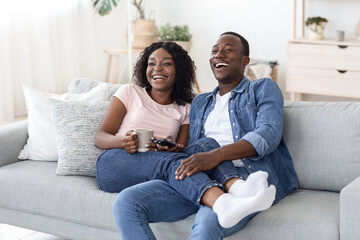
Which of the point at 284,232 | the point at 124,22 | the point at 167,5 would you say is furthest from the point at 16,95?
the point at 284,232

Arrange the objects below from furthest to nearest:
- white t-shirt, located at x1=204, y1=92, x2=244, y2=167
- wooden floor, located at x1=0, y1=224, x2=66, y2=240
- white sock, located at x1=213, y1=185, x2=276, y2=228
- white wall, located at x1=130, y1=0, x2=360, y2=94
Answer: white wall, located at x1=130, y1=0, x2=360, y2=94 → wooden floor, located at x1=0, y1=224, x2=66, y2=240 → white t-shirt, located at x1=204, y1=92, x2=244, y2=167 → white sock, located at x1=213, y1=185, x2=276, y2=228

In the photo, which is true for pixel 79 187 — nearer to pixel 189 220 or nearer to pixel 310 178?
pixel 189 220

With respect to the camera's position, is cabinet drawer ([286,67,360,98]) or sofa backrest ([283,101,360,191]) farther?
cabinet drawer ([286,67,360,98])

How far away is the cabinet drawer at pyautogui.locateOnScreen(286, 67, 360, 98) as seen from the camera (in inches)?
186

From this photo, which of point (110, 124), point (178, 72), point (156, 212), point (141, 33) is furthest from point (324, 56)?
point (156, 212)

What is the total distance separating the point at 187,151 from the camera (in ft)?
6.89

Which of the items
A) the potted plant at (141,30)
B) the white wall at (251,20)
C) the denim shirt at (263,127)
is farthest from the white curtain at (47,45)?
the denim shirt at (263,127)

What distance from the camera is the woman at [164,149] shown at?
1.77 meters

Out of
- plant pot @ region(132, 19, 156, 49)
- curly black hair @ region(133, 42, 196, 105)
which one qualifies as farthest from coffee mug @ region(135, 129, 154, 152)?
plant pot @ region(132, 19, 156, 49)

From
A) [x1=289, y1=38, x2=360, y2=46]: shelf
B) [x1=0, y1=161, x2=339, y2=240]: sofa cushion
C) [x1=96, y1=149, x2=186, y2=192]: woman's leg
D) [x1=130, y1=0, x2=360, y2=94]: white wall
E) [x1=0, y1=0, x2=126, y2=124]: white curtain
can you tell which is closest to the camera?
[x1=0, y1=161, x2=339, y2=240]: sofa cushion

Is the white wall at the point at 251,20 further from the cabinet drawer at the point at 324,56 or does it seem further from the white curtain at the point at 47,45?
the white curtain at the point at 47,45

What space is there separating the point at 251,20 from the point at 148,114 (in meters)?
3.62

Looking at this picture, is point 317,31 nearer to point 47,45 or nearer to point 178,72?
point 47,45

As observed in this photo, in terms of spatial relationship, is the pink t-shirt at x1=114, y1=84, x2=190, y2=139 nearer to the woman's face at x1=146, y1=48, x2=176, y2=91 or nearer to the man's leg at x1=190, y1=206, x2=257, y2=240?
the woman's face at x1=146, y1=48, x2=176, y2=91
